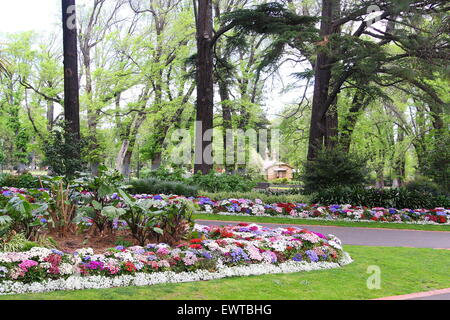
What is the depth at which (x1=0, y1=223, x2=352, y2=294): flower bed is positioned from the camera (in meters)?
4.78

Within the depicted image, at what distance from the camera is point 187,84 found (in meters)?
26.1

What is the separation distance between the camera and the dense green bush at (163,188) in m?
13.6

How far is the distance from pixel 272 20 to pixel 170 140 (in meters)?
14.1

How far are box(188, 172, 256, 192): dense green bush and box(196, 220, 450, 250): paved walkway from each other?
4018 mm

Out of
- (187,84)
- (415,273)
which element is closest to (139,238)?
(415,273)

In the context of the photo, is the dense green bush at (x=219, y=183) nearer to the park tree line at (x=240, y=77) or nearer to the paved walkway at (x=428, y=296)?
the park tree line at (x=240, y=77)

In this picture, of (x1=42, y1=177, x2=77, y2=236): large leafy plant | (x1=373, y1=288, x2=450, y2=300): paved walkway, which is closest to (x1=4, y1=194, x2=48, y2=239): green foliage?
(x1=42, y1=177, x2=77, y2=236): large leafy plant

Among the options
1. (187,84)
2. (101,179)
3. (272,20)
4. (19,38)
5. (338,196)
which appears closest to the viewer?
(101,179)

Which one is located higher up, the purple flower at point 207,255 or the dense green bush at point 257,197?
the dense green bush at point 257,197

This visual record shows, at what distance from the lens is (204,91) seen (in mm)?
16406

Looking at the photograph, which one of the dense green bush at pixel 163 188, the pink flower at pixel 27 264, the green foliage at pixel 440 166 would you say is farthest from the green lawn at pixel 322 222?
the pink flower at pixel 27 264

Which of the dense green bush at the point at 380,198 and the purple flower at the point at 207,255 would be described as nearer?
the purple flower at the point at 207,255

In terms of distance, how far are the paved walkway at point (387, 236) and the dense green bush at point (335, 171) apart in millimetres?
3489

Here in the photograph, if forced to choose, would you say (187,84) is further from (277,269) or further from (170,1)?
(277,269)
